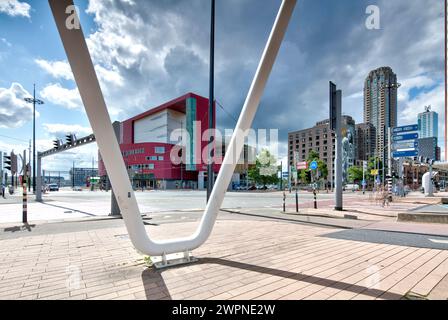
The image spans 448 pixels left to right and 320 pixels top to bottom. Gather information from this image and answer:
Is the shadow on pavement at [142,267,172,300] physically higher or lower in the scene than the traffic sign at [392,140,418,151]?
lower

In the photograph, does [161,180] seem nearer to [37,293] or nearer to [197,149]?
[197,149]

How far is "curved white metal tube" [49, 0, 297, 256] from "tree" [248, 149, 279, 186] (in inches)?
2640

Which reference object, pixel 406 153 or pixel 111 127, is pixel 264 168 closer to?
pixel 406 153

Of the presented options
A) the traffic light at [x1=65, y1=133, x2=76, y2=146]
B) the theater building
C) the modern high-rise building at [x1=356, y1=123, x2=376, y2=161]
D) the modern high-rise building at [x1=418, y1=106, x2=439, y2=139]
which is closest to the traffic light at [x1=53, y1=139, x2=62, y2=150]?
the traffic light at [x1=65, y1=133, x2=76, y2=146]

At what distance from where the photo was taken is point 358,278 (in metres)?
3.95

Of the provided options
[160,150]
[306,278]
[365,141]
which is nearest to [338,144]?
[306,278]

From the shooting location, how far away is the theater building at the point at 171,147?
69312mm

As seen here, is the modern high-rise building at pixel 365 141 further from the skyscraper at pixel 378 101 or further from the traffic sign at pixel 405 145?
the traffic sign at pixel 405 145

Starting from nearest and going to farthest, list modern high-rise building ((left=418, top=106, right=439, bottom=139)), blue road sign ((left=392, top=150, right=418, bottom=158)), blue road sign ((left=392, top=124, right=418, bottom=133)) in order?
blue road sign ((left=392, top=124, right=418, bottom=133))
blue road sign ((left=392, top=150, right=418, bottom=158))
modern high-rise building ((left=418, top=106, right=439, bottom=139))

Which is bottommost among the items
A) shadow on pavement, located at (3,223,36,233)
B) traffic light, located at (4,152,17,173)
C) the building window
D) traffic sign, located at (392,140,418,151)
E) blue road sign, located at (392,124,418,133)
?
shadow on pavement, located at (3,223,36,233)

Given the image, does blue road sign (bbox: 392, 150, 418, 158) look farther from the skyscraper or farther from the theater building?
the theater building

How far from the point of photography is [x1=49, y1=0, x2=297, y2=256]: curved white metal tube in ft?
10.1

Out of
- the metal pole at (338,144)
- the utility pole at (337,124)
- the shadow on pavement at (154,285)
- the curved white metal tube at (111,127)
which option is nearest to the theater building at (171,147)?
the utility pole at (337,124)
